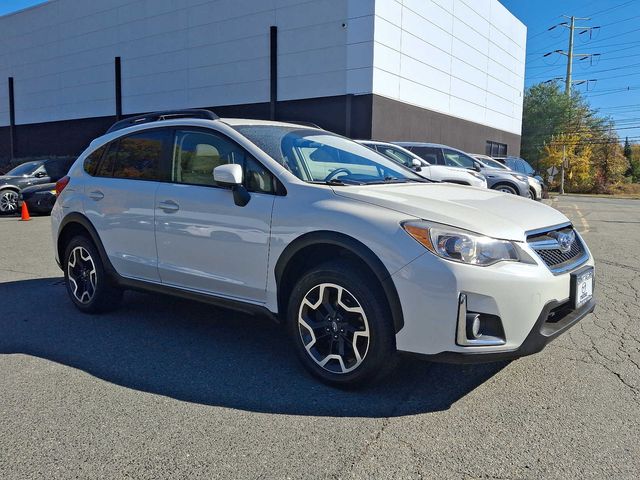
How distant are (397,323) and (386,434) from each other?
24.4 inches

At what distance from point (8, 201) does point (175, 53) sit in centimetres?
1428

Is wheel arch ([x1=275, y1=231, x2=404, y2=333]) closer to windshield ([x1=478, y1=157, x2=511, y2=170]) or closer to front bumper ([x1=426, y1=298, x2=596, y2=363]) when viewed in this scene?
front bumper ([x1=426, y1=298, x2=596, y2=363])

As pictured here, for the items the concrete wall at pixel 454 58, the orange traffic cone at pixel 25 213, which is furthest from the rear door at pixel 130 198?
the concrete wall at pixel 454 58

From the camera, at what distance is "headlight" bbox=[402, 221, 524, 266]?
307 cm

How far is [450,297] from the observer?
3.01 metres

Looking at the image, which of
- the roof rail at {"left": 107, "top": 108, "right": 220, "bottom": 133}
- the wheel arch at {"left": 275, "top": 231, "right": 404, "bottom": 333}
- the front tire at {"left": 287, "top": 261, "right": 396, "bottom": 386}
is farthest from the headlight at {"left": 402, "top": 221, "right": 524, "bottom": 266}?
the roof rail at {"left": 107, "top": 108, "right": 220, "bottom": 133}

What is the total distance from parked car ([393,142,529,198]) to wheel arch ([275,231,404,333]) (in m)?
11.1

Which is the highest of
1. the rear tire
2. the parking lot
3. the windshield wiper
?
the windshield wiper

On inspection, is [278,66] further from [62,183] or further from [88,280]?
[88,280]

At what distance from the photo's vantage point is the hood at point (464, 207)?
10.5 feet

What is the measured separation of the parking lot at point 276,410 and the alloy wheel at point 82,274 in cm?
33

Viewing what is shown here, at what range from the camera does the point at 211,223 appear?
4.02m

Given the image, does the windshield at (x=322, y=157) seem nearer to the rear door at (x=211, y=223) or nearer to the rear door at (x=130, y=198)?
the rear door at (x=211, y=223)

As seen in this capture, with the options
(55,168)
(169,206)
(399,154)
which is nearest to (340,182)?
(169,206)
